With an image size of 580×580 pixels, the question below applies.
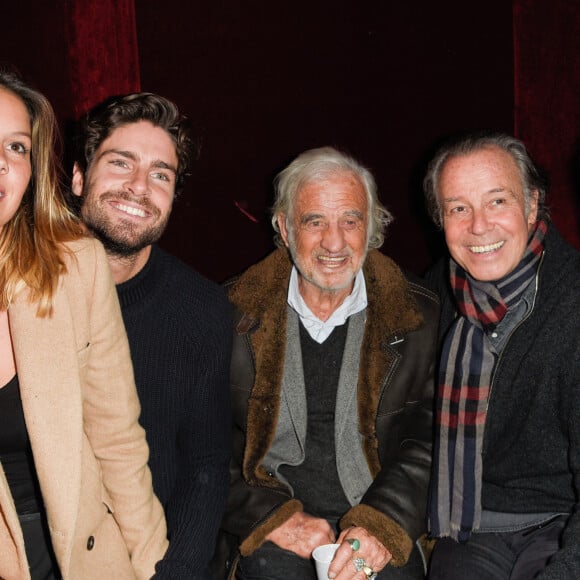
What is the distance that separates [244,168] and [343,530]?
4.54 ft

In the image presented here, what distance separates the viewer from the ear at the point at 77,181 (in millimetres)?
2086

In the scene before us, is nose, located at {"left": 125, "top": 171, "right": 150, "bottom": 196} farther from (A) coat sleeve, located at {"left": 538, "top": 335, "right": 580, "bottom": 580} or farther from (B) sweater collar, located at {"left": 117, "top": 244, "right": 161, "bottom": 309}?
(A) coat sleeve, located at {"left": 538, "top": 335, "right": 580, "bottom": 580}

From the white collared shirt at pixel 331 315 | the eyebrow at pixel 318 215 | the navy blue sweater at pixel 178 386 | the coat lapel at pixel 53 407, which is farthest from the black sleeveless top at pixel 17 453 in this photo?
the eyebrow at pixel 318 215

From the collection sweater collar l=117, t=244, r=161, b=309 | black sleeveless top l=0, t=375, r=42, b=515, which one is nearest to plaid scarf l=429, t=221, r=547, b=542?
sweater collar l=117, t=244, r=161, b=309

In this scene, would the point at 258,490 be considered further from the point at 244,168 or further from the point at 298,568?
the point at 244,168

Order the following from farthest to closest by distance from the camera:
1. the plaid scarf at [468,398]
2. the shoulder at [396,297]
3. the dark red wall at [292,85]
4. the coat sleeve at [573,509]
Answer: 1. the dark red wall at [292,85]
2. the shoulder at [396,297]
3. the plaid scarf at [468,398]
4. the coat sleeve at [573,509]

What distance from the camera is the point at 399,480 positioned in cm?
194

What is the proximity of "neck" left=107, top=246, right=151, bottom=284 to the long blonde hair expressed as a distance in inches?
10.8

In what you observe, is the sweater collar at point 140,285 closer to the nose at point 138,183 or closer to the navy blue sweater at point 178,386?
the navy blue sweater at point 178,386

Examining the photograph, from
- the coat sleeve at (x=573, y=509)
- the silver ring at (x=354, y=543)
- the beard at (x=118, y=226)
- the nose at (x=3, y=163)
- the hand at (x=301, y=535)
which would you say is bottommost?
the hand at (x=301, y=535)

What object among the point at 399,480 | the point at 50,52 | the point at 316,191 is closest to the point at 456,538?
the point at 399,480

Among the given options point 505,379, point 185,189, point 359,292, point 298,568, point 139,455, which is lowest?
point 298,568

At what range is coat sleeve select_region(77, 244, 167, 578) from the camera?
1.60m

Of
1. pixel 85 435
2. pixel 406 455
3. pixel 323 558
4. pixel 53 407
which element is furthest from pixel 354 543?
pixel 53 407
